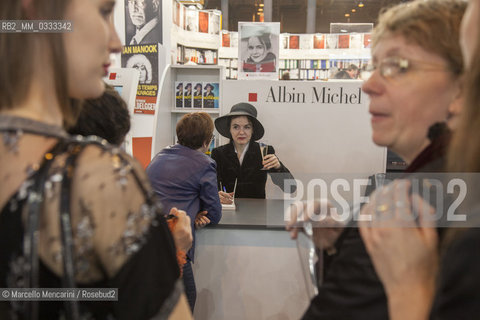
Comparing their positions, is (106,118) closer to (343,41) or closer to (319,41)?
(343,41)

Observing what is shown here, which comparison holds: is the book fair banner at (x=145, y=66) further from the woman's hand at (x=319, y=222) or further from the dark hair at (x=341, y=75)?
the woman's hand at (x=319, y=222)

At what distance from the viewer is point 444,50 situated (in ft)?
2.44

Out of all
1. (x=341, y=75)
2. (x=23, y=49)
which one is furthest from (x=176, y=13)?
(x=23, y=49)

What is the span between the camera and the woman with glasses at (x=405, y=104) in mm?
696

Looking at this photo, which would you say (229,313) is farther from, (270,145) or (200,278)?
(270,145)

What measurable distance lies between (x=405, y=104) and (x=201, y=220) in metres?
1.72

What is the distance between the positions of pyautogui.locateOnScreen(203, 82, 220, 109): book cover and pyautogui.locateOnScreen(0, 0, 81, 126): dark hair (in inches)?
136

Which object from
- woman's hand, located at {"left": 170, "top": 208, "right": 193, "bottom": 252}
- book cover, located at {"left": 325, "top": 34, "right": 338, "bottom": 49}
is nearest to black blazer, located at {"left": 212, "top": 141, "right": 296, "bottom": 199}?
woman's hand, located at {"left": 170, "top": 208, "right": 193, "bottom": 252}

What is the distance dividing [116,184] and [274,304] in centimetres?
223

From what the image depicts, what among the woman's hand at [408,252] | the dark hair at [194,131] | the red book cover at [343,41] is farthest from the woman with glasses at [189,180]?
the red book cover at [343,41]

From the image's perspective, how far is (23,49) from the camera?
0.53m

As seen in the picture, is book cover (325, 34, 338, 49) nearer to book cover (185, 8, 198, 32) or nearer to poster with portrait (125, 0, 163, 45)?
book cover (185, 8, 198, 32)

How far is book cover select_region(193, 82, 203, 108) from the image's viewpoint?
13.0ft

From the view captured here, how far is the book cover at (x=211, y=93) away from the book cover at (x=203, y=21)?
8.69ft
